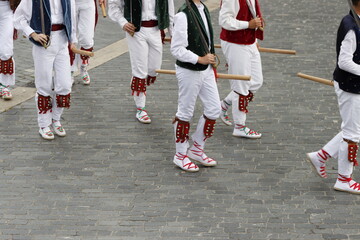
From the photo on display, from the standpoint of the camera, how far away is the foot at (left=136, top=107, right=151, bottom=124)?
29.2 ft

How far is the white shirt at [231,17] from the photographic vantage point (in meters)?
7.84

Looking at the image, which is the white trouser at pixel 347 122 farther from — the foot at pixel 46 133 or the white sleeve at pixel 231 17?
the foot at pixel 46 133

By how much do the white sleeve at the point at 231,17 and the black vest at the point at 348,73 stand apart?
1404 millimetres

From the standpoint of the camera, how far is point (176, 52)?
709 cm

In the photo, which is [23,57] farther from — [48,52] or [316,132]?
[316,132]

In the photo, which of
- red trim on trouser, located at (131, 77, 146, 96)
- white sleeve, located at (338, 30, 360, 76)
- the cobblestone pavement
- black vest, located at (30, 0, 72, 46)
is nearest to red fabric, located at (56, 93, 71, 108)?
the cobblestone pavement

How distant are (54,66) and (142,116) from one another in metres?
1.34

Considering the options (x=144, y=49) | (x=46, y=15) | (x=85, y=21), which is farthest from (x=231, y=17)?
(x=85, y=21)

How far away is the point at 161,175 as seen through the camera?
7.44 meters

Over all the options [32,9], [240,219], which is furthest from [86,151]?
[240,219]

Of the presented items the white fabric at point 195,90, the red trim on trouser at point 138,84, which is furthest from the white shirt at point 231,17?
the red trim on trouser at point 138,84

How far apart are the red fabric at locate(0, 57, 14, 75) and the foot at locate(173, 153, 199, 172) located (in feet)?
9.82

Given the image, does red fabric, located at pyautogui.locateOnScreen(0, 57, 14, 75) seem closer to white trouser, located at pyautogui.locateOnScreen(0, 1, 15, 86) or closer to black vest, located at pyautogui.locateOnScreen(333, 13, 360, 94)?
white trouser, located at pyautogui.locateOnScreen(0, 1, 15, 86)

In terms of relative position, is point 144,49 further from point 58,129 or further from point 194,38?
point 194,38
